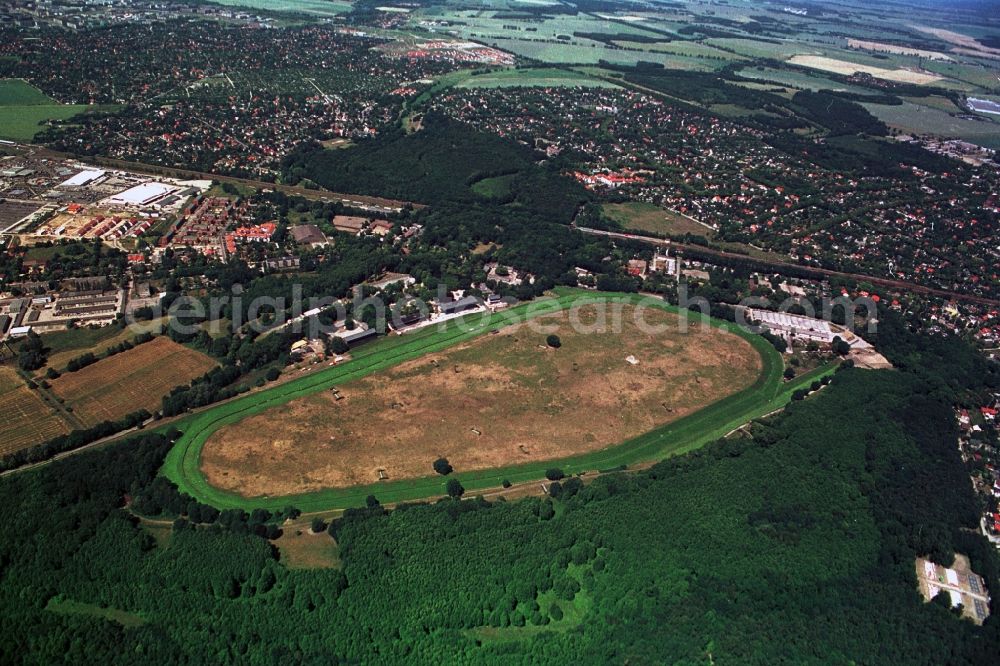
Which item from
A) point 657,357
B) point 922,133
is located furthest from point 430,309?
point 922,133

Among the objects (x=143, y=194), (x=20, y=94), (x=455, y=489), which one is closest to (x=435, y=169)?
(x=143, y=194)

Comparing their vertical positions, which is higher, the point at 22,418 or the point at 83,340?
the point at 83,340

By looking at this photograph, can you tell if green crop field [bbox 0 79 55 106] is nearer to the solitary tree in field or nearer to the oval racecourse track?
the oval racecourse track

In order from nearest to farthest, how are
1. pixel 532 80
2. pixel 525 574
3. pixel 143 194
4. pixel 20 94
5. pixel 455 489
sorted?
pixel 525 574 → pixel 455 489 → pixel 143 194 → pixel 20 94 → pixel 532 80

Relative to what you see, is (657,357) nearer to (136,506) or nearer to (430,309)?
(430,309)

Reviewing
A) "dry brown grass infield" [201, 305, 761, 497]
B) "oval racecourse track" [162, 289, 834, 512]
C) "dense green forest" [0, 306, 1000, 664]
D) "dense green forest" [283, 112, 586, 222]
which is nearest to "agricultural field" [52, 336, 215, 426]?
"oval racecourse track" [162, 289, 834, 512]

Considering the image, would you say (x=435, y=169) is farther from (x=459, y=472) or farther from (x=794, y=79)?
(x=794, y=79)

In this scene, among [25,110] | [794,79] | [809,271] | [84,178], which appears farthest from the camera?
[794,79]

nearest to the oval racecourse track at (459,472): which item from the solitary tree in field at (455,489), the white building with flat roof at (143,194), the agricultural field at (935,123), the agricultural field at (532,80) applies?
the solitary tree in field at (455,489)
